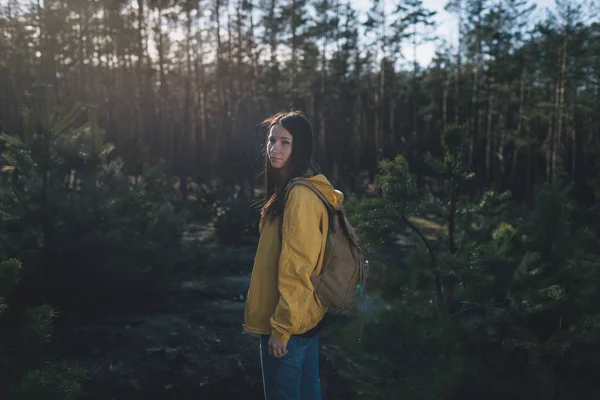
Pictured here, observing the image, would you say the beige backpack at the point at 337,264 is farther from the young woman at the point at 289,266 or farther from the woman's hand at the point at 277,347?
the woman's hand at the point at 277,347

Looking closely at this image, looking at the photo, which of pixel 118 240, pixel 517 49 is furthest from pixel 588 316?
pixel 517 49

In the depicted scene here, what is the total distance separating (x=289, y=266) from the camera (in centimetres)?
229

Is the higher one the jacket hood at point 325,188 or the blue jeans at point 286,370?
the jacket hood at point 325,188

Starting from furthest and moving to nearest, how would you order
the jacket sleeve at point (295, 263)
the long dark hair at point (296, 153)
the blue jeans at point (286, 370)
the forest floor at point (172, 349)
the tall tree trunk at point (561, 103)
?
the tall tree trunk at point (561, 103), the forest floor at point (172, 349), the long dark hair at point (296, 153), the blue jeans at point (286, 370), the jacket sleeve at point (295, 263)

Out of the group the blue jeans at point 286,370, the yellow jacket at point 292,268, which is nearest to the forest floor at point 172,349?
the blue jeans at point 286,370

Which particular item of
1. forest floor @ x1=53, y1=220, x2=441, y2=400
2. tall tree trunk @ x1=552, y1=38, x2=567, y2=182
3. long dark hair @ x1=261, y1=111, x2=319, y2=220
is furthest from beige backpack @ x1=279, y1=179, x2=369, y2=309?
tall tree trunk @ x1=552, y1=38, x2=567, y2=182

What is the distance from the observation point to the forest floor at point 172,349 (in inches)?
171

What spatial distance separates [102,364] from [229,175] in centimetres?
1319

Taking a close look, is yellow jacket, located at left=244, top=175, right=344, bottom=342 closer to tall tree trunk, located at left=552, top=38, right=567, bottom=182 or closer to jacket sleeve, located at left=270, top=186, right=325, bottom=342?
jacket sleeve, located at left=270, top=186, right=325, bottom=342

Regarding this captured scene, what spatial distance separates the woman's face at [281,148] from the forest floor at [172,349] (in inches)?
88.0

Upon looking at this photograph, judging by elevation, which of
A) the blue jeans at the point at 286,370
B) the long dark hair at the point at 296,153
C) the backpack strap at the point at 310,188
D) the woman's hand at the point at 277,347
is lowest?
the blue jeans at the point at 286,370

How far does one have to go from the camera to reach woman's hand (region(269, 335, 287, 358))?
2307mm

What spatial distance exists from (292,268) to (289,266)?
0.05ft

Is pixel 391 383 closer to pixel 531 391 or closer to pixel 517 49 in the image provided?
pixel 531 391
